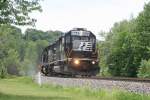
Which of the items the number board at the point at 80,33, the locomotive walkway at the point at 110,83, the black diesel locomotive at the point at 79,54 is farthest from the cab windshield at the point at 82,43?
the locomotive walkway at the point at 110,83

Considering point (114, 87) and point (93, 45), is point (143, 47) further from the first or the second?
point (114, 87)

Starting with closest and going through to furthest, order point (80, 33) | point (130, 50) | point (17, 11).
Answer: point (17, 11)
point (80, 33)
point (130, 50)

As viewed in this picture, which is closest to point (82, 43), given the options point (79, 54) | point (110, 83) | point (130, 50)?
point (79, 54)

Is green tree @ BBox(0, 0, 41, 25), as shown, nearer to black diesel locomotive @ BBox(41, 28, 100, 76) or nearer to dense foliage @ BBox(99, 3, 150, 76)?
black diesel locomotive @ BBox(41, 28, 100, 76)

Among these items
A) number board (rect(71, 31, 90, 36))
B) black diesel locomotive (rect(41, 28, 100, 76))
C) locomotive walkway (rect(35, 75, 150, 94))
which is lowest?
locomotive walkway (rect(35, 75, 150, 94))

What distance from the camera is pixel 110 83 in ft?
87.4

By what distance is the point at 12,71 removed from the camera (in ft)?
392

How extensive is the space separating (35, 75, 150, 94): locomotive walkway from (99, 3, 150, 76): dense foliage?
2939 centimetres

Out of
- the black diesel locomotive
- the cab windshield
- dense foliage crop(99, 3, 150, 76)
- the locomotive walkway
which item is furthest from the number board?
dense foliage crop(99, 3, 150, 76)

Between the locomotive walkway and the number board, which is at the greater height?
the number board

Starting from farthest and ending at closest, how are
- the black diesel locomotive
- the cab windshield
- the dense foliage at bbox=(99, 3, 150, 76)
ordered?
the dense foliage at bbox=(99, 3, 150, 76)
the cab windshield
the black diesel locomotive

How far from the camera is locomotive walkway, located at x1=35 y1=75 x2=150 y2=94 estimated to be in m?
22.4

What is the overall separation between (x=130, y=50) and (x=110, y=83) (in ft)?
148

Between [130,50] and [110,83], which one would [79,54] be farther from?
[130,50]
